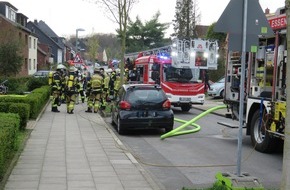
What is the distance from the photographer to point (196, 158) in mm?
9328

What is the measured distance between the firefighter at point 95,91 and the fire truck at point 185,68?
8.85ft

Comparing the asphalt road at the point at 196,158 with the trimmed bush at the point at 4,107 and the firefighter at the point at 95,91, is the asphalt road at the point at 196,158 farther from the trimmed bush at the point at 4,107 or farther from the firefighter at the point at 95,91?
the firefighter at the point at 95,91

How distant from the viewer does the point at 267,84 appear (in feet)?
32.9

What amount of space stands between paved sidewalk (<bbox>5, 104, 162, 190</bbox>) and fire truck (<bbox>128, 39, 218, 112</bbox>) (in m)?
6.65

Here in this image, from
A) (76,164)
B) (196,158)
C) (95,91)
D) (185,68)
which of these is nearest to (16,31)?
(95,91)

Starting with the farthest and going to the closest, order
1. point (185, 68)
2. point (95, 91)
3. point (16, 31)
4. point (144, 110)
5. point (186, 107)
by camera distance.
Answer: point (16, 31), point (186, 107), point (185, 68), point (95, 91), point (144, 110)

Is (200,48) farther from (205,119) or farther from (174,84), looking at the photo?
(205,119)

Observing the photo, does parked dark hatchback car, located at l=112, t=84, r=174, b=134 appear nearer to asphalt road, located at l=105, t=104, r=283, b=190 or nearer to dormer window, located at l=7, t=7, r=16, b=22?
asphalt road, located at l=105, t=104, r=283, b=190

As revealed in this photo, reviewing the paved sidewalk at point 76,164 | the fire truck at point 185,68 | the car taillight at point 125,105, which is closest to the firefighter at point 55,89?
the fire truck at point 185,68

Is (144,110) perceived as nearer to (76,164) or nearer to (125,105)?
(125,105)

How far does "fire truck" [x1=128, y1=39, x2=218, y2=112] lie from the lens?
18.4 meters

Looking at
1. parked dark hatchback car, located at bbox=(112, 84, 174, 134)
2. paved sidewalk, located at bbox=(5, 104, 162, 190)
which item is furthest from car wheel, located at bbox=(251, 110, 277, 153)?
paved sidewalk, located at bbox=(5, 104, 162, 190)

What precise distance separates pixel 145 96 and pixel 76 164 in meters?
5.03

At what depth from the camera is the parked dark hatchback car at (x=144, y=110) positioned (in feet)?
40.6
